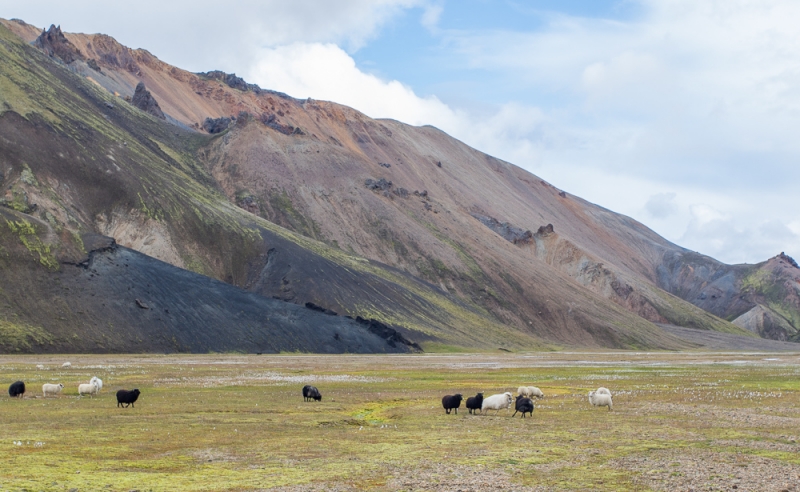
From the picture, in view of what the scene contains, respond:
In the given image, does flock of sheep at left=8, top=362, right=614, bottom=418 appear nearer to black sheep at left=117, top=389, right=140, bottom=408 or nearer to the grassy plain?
black sheep at left=117, top=389, right=140, bottom=408

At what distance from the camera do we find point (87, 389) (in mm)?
36938

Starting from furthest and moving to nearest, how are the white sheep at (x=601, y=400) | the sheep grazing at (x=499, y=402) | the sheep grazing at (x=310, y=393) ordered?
1. the sheep grazing at (x=310, y=393)
2. the white sheep at (x=601, y=400)
3. the sheep grazing at (x=499, y=402)

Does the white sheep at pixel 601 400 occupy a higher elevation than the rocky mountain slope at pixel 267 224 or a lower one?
lower

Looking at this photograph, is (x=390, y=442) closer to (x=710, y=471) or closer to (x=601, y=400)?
(x=710, y=471)

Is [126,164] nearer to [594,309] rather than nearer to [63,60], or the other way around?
[63,60]

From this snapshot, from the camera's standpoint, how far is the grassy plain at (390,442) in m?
17.0

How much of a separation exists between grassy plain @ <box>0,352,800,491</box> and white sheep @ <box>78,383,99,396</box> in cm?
43

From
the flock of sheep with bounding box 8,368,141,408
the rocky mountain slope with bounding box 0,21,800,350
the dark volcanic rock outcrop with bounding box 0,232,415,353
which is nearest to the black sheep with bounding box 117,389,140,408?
the flock of sheep with bounding box 8,368,141,408

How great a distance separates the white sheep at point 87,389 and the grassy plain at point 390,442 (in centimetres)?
43

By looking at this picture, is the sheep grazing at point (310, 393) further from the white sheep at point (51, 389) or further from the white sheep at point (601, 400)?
the white sheep at point (601, 400)

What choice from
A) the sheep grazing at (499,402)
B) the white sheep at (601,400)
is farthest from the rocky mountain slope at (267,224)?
the white sheep at (601,400)

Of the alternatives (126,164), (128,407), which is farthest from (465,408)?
(126,164)

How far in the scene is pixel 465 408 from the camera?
33938 mm

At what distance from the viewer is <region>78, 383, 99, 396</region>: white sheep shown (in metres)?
36.8
